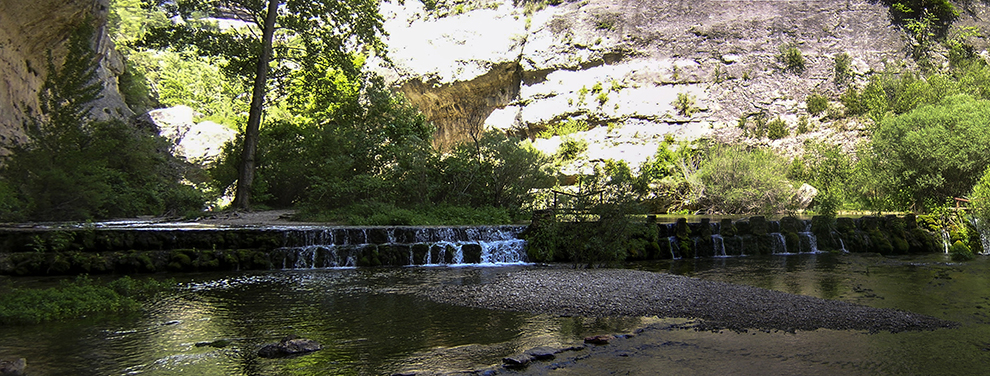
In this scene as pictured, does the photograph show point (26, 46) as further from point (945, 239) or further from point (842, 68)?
point (842, 68)

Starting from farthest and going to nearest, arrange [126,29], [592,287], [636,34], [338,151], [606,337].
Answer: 1. [126,29]
2. [636,34]
3. [338,151]
4. [592,287]
5. [606,337]

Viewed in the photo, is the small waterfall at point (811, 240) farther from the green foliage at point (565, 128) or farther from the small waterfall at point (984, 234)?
the green foliage at point (565, 128)

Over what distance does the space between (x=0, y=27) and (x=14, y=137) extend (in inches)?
119

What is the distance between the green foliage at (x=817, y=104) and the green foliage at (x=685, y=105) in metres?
6.00

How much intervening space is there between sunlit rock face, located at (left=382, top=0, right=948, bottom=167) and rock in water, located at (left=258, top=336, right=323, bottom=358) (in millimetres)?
28472

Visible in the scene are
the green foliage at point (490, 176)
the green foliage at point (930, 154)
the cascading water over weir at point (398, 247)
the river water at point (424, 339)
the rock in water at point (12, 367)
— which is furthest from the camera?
the green foliage at point (930, 154)

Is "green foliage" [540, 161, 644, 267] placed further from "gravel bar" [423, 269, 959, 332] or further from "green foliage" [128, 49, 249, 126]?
"green foliage" [128, 49, 249, 126]

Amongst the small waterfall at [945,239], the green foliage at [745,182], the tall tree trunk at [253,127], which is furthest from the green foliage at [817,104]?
the tall tree trunk at [253,127]

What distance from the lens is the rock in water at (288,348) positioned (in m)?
5.44

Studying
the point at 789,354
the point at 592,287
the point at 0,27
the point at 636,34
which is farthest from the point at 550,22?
the point at 789,354

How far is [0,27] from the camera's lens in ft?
53.7

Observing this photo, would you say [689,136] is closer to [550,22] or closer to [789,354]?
[550,22]

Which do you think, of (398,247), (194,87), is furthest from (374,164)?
(194,87)

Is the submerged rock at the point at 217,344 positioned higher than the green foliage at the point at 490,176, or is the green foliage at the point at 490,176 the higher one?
the green foliage at the point at 490,176
